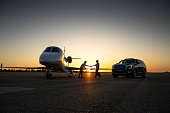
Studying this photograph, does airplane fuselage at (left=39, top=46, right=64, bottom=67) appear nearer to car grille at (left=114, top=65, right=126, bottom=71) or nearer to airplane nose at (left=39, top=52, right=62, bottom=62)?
airplane nose at (left=39, top=52, right=62, bottom=62)

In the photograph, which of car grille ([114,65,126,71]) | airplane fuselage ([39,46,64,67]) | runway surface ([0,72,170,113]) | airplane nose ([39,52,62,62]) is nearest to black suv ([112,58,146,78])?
car grille ([114,65,126,71])

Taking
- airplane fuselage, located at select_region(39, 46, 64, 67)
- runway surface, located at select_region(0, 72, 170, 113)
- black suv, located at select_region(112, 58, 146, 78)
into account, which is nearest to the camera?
runway surface, located at select_region(0, 72, 170, 113)

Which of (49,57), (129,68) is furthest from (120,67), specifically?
(49,57)

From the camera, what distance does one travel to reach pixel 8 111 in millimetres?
2719

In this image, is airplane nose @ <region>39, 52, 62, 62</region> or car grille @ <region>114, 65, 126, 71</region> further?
car grille @ <region>114, 65, 126, 71</region>

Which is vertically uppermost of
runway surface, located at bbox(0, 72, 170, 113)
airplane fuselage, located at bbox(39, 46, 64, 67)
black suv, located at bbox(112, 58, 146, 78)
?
airplane fuselage, located at bbox(39, 46, 64, 67)

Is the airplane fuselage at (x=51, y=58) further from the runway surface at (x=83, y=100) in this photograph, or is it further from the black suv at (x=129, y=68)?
the runway surface at (x=83, y=100)

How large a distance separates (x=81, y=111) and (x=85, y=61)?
16.2m

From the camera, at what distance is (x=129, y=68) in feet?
54.3

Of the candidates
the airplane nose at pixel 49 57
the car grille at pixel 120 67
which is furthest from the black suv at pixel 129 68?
the airplane nose at pixel 49 57

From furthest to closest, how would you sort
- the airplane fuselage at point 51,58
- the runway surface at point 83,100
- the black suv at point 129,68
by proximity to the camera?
the black suv at point 129,68 < the airplane fuselage at point 51,58 < the runway surface at point 83,100

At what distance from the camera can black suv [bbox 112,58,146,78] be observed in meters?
16.5

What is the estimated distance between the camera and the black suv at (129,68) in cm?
1648

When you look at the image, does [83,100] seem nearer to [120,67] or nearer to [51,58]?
[51,58]
